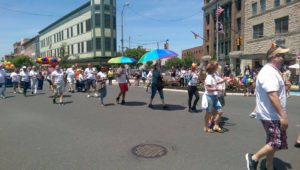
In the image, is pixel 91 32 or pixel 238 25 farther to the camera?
pixel 91 32

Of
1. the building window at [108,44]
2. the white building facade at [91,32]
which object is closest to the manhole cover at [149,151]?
the white building facade at [91,32]

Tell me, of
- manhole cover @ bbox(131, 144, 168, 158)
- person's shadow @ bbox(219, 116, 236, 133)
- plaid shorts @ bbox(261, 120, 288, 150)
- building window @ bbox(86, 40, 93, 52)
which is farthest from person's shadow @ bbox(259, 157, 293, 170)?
building window @ bbox(86, 40, 93, 52)

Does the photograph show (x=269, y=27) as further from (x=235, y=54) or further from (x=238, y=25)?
(x=238, y=25)

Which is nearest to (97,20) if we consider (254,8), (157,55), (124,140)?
(254,8)

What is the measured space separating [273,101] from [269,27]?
2960 cm

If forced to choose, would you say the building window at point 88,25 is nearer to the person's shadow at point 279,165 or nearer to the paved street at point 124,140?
the paved street at point 124,140

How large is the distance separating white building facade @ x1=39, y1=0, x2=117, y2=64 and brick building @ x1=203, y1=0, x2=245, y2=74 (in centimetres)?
1771

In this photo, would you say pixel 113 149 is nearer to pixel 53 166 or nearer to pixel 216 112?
pixel 53 166

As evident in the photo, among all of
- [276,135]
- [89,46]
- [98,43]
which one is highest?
[98,43]

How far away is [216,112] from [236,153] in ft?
6.66

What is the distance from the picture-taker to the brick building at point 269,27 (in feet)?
86.4

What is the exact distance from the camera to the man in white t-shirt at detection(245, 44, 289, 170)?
3.58 m

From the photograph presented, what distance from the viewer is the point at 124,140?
239 inches

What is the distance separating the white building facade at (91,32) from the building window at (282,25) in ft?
88.5
